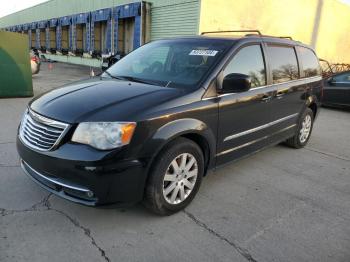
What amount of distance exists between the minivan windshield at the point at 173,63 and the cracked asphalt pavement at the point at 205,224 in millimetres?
1334

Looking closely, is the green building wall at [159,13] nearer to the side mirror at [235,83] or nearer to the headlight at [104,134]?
the side mirror at [235,83]

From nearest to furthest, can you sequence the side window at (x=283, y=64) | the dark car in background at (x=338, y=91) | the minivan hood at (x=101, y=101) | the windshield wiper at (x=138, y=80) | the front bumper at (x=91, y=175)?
the front bumper at (x=91, y=175) → the minivan hood at (x=101, y=101) → the windshield wiper at (x=138, y=80) → the side window at (x=283, y=64) → the dark car in background at (x=338, y=91)

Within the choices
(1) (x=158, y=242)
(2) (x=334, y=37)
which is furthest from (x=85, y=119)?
(2) (x=334, y=37)

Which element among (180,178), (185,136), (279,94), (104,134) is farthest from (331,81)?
(104,134)

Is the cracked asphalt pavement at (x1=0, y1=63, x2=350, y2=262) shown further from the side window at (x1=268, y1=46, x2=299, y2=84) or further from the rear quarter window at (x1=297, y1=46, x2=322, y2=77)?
the rear quarter window at (x1=297, y1=46, x2=322, y2=77)

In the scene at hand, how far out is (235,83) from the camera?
3482 mm

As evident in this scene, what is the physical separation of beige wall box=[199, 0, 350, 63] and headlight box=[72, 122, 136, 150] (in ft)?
36.9

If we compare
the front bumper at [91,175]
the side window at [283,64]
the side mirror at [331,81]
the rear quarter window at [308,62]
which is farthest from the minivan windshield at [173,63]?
the side mirror at [331,81]

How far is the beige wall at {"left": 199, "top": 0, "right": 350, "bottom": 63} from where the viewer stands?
44.8 feet

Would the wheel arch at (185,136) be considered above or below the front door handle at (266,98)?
below

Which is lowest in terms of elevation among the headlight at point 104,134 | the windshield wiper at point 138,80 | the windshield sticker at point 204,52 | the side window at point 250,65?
the headlight at point 104,134

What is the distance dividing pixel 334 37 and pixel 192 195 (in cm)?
2031

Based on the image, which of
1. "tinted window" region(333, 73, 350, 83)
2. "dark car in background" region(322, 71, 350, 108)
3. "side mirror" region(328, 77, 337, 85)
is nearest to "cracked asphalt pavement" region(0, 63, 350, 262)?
"dark car in background" region(322, 71, 350, 108)

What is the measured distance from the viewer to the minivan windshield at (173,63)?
3.62 meters
